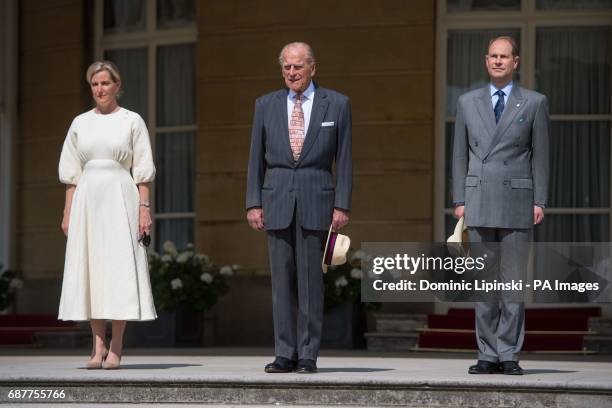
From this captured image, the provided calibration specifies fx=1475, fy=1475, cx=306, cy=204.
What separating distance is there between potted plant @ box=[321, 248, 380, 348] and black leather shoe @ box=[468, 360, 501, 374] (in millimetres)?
4221

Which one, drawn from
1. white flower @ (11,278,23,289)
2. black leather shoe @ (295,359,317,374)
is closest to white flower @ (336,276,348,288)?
white flower @ (11,278,23,289)

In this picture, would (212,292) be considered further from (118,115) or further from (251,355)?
Result: (118,115)

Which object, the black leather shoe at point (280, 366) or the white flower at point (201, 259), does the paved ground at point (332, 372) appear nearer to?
the black leather shoe at point (280, 366)

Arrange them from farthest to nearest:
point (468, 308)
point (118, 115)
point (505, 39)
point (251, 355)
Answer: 1. point (468, 308)
2. point (251, 355)
3. point (118, 115)
4. point (505, 39)

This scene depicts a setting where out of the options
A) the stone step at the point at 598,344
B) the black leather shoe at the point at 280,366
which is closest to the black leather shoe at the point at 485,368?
the black leather shoe at the point at 280,366

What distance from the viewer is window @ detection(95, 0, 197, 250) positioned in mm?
13062

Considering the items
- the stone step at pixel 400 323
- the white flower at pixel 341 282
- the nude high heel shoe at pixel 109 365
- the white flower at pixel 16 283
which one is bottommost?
the stone step at pixel 400 323

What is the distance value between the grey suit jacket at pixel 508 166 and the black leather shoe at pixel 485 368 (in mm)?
683

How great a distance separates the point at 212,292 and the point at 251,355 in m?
1.92

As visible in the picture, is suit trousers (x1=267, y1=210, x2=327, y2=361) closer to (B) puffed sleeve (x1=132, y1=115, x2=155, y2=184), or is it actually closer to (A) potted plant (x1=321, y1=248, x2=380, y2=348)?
(B) puffed sleeve (x1=132, y1=115, x2=155, y2=184)

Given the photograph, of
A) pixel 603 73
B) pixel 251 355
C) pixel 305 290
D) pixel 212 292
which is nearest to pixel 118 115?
pixel 305 290

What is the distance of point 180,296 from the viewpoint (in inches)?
472

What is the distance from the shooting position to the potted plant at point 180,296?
12.0 meters

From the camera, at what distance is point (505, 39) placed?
23.5 feet
